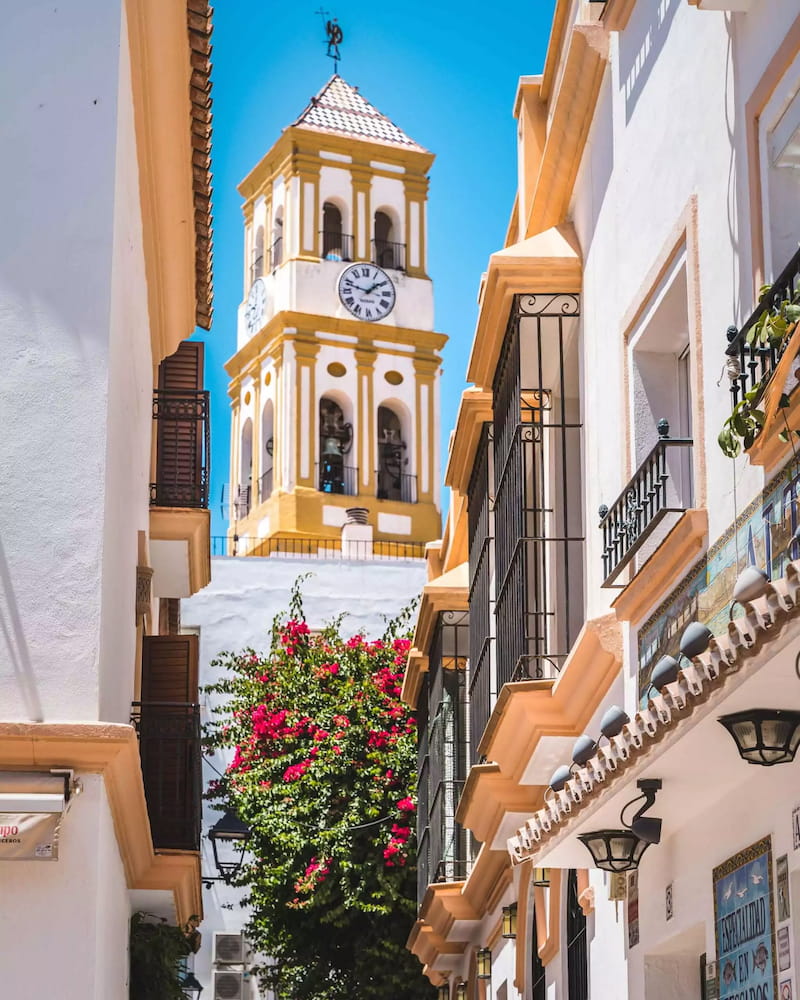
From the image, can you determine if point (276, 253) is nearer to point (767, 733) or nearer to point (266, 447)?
point (266, 447)

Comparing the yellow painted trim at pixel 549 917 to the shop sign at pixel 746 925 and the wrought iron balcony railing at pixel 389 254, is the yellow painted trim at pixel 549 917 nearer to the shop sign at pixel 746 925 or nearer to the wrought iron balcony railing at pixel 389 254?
the shop sign at pixel 746 925

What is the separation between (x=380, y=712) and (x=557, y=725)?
1377cm

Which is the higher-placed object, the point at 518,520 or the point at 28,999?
the point at 518,520

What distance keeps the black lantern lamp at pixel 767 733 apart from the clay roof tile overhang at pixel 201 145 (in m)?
7.25

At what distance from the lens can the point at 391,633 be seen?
2700cm

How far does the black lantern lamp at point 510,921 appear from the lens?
14273mm

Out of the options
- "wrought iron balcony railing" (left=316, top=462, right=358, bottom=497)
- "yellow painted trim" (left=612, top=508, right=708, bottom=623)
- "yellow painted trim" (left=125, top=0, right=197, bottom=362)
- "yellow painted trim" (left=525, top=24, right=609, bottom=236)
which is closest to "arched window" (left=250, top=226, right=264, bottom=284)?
"wrought iron balcony railing" (left=316, top=462, right=358, bottom=497)

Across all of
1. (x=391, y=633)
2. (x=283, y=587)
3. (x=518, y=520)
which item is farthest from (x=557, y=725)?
(x=283, y=587)

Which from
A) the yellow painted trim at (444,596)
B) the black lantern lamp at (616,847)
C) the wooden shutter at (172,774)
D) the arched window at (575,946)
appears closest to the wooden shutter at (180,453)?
the wooden shutter at (172,774)

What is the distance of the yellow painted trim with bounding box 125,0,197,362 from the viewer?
12047 mm

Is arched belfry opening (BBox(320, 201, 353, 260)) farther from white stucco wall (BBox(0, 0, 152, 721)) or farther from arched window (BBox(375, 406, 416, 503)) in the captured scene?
white stucco wall (BBox(0, 0, 152, 721))

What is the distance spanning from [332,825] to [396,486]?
88.7ft

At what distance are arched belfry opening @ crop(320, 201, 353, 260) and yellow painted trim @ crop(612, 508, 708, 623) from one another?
4248 centimetres

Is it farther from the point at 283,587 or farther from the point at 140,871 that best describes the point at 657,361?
the point at 283,587
